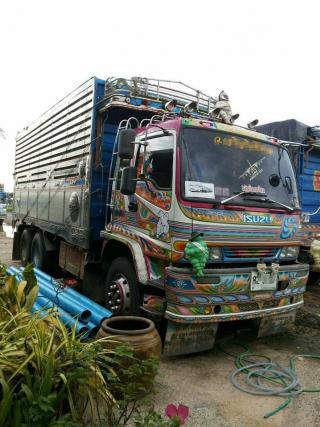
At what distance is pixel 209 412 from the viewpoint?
3145 mm

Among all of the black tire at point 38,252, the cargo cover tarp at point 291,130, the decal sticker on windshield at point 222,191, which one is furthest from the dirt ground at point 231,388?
the black tire at point 38,252

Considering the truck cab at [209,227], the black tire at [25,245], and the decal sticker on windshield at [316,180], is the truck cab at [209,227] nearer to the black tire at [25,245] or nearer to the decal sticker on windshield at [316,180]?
the decal sticker on windshield at [316,180]

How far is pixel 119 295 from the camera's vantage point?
458cm

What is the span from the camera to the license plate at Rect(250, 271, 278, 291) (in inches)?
162

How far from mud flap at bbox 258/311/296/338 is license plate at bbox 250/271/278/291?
1.42 feet

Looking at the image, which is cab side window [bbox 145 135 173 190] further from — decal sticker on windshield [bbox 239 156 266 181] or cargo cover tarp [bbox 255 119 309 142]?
cargo cover tarp [bbox 255 119 309 142]

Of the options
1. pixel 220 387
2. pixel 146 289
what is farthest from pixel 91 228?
pixel 220 387

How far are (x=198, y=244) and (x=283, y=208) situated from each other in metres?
1.37

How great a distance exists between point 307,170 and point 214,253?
3975 millimetres

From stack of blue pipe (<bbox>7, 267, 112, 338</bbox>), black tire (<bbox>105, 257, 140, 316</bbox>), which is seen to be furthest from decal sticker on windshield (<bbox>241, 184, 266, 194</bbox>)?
stack of blue pipe (<bbox>7, 267, 112, 338</bbox>)

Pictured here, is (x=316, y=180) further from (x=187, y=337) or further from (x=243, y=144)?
(x=187, y=337)

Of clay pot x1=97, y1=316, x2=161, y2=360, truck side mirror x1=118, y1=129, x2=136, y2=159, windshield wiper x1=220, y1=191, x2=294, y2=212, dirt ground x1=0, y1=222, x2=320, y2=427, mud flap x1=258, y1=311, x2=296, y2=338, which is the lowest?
dirt ground x1=0, y1=222, x2=320, y2=427

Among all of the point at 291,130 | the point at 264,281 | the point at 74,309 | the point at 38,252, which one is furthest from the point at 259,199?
the point at 38,252

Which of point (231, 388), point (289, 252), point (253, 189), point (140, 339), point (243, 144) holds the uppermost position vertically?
point (243, 144)
